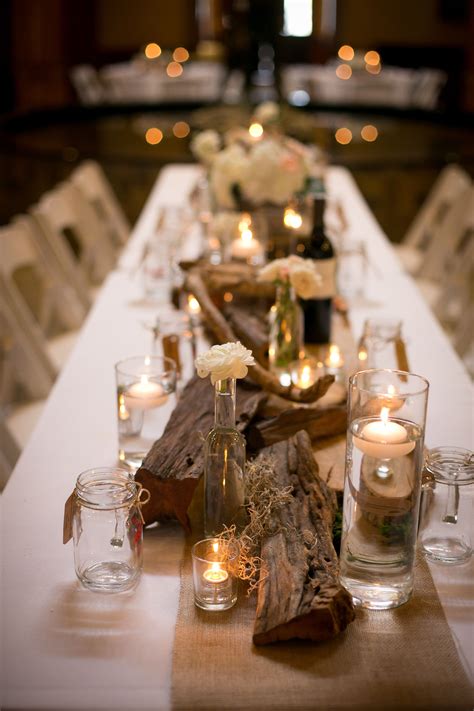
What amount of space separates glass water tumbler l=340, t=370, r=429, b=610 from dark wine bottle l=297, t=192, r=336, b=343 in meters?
0.96

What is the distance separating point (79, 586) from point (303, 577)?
0.31m

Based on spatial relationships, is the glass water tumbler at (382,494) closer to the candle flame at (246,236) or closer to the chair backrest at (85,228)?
the candle flame at (246,236)

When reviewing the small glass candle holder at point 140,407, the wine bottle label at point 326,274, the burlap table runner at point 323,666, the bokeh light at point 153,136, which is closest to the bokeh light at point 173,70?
the bokeh light at point 153,136

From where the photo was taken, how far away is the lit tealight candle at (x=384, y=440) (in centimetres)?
119

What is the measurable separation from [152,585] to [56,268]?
242 centimetres

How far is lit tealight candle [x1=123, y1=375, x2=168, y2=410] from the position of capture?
1674 mm

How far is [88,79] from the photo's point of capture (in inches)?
408

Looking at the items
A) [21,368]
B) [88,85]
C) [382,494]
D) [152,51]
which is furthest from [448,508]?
[152,51]

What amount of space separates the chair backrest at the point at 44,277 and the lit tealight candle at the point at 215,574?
175cm

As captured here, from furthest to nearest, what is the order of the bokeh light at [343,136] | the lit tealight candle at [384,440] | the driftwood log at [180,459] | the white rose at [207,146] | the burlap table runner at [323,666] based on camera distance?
the bokeh light at [343,136] < the white rose at [207,146] < the driftwood log at [180,459] < the lit tealight candle at [384,440] < the burlap table runner at [323,666]

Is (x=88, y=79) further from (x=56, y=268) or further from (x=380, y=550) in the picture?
(x=380, y=550)

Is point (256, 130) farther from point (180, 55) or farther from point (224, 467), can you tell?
point (180, 55)

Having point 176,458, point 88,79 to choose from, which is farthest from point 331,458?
point 88,79

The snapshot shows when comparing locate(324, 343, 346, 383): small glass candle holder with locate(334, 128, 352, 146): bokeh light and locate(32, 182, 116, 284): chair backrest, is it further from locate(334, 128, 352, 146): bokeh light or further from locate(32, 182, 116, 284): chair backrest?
locate(334, 128, 352, 146): bokeh light
